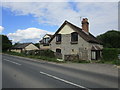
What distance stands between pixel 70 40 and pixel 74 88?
85.3 feet

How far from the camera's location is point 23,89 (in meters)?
8.06

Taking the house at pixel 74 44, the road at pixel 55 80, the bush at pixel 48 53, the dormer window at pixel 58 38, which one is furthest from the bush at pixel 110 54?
the road at pixel 55 80

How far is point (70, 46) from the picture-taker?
34.0 m

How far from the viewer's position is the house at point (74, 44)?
3175 centimetres

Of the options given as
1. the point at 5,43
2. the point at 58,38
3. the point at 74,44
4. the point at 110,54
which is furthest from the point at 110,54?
the point at 5,43

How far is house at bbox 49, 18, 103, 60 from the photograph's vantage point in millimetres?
31750

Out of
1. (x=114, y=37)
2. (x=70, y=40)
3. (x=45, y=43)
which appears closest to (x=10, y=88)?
(x=70, y=40)

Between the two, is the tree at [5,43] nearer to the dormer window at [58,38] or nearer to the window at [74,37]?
the dormer window at [58,38]

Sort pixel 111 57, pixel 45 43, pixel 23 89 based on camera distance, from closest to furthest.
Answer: pixel 23 89
pixel 111 57
pixel 45 43

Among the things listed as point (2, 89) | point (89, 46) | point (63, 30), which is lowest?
point (2, 89)

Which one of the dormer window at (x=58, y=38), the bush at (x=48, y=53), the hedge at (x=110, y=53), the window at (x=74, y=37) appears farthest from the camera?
the dormer window at (x=58, y=38)

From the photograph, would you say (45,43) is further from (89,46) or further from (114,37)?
(114,37)

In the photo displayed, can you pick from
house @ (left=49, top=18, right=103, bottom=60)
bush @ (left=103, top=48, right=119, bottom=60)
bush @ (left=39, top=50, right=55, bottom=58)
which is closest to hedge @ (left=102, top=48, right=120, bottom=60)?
bush @ (left=103, top=48, right=119, bottom=60)

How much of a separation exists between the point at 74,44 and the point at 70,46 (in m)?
1.08
